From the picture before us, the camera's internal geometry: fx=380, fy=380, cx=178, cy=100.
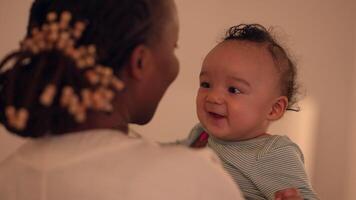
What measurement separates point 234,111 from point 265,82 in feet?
0.37

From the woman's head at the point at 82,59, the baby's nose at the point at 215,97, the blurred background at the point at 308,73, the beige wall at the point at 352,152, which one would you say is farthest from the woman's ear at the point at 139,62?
the beige wall at the point at 352,152

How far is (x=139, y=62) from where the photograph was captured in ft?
1.78

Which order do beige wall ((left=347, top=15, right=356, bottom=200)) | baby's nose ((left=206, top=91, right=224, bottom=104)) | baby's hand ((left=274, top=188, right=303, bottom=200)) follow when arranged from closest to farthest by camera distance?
baby's hand ((left=274, top=188, right=303, bottom=200)) < baby's nose ((left=206, top=91, right=224, bottom=104)) < beige wall ((left=347, top=15, right=356, bottom=200))

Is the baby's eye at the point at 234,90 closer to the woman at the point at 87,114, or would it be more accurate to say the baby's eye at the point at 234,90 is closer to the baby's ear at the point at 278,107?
the baby's ear at the point at 278,107

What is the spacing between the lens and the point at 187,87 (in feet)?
4.90

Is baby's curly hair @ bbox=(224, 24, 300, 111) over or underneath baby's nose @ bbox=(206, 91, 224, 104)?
over

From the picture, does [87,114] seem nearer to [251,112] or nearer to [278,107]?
[251,112]

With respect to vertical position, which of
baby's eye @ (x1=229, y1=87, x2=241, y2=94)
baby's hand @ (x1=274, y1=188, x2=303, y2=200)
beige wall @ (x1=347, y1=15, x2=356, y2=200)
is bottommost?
beige wall @ (x1=347, y1=15, x2=356, y2=200)

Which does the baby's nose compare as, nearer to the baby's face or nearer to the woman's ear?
the baby's face

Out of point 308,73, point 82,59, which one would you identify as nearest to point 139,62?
point 82,59

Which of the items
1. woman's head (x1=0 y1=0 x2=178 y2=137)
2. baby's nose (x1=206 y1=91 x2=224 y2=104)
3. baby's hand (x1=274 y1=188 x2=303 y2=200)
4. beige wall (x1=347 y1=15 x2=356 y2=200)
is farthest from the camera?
beige wall (x1=347 y1=15 x2=356 y2=200)

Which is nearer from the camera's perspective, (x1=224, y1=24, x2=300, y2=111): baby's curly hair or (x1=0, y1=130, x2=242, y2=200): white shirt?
(x1=0, y1=130, x2=242, y2=200): white shirt

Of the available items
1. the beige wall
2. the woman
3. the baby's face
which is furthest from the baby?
the beige wall

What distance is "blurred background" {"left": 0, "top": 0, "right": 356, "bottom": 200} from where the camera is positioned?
1.49 metres
